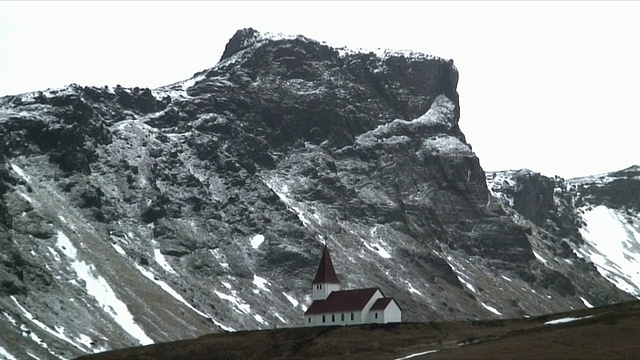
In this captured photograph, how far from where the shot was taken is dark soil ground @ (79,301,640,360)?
289 feet

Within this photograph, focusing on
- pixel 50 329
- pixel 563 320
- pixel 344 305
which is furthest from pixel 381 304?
pixel 50 329

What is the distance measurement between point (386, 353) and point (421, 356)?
28.0 ft

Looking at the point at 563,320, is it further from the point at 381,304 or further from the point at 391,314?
the point at 381,304

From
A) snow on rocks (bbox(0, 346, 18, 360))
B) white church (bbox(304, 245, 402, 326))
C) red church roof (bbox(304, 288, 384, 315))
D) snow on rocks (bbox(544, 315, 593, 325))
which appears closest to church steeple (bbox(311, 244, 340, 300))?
white church (bbox(304, 245, 402, 326))

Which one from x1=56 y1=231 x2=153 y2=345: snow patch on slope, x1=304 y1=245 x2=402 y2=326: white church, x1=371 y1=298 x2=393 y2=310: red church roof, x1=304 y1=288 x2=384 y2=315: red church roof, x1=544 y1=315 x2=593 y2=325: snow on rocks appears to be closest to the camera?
x1=544 y1=315 x2=593 y2=325: snow on rocks

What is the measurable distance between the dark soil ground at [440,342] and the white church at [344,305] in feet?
20.8

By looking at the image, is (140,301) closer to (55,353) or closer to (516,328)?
(55,353)

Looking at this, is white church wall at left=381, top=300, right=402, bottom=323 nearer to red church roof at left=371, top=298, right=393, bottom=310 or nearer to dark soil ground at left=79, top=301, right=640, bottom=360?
red church roof at left=371, top=298, right=393, bottom=310

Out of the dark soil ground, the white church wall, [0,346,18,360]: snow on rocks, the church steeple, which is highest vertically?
the church steeple

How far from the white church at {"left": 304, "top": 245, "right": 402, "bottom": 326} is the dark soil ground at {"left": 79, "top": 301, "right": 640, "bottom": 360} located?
6335mm

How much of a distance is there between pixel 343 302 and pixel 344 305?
72cm

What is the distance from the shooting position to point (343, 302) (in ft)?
425

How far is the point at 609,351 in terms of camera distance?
83.1 m

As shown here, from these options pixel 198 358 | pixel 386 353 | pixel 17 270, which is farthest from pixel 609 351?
pixel 17 270
